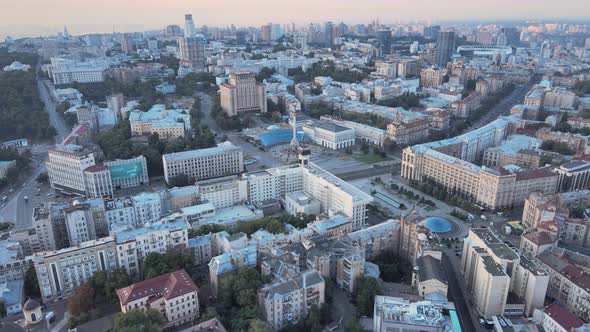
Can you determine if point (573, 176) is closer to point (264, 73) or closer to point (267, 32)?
point (264, 73)

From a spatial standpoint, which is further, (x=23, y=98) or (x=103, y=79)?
(x=103, y=79)

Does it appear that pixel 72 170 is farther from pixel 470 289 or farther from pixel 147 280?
pixel 470 289

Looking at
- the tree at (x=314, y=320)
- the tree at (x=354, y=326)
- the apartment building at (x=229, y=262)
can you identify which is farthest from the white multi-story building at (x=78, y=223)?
the tree at (x=354, y=326)

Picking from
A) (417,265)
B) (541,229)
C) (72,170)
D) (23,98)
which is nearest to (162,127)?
(72,170)

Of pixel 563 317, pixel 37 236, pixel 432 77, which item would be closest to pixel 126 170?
pixel 37 236

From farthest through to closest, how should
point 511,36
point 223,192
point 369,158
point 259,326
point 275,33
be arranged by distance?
point 275,33
point 511,36
point 369,158
point 223,192
point 259,326

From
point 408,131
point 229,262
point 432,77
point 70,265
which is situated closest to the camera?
point 229,262

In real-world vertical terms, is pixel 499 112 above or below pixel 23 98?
below
